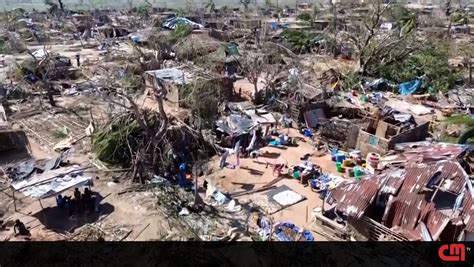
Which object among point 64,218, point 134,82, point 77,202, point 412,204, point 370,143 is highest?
point 134,82

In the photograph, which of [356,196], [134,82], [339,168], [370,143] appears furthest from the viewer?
[134,82]

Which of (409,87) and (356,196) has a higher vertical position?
(356,196)

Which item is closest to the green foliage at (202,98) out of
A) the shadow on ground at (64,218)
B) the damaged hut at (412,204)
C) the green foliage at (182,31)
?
the shadow on ground at (64,218)

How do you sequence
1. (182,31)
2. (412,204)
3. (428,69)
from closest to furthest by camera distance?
(412,204)
(428,69)
(182,31)

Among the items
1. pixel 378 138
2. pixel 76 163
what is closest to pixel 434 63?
pixel 378 138

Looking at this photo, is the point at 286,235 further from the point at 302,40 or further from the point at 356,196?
the point at 302,40

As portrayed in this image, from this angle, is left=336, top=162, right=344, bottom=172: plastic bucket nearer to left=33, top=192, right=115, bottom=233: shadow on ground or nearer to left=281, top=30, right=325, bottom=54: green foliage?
left=33, top=192, right=115, bottom=233: shadow on ground

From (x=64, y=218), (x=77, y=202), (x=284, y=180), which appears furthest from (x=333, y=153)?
(x=64, y=218)

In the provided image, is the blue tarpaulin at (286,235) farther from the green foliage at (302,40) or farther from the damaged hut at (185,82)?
the green foliage at (302,40)
